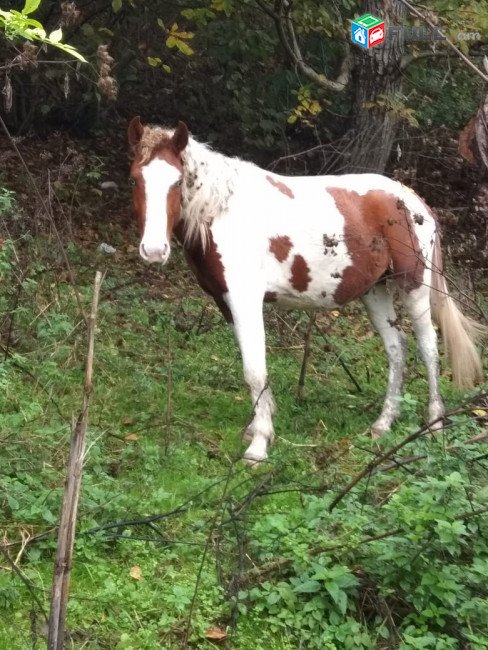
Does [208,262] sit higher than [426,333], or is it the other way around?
[208,262]

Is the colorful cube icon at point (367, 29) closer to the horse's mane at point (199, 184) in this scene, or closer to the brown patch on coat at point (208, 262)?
the horse's mane at point (199, 184)

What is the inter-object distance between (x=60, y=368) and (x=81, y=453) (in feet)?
11.9

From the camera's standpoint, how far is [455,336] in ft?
19.7

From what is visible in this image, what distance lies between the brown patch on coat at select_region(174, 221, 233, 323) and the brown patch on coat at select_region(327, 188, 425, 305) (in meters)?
0.96

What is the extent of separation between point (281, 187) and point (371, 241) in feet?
2.49

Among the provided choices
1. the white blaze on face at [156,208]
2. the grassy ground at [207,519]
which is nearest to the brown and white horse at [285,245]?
the white blaze on face at [156,208]

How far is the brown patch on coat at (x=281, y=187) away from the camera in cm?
564

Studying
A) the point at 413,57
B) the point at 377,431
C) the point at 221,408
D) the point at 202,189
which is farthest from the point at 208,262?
the point at 413,57

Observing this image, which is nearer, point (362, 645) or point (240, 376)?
point (362, 645)

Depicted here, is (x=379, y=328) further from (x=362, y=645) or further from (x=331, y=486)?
(x=362, y=645)

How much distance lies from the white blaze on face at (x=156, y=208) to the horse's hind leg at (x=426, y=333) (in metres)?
2.09

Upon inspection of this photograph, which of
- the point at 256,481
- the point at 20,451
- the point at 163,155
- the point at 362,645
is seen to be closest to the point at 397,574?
the point at 362,645

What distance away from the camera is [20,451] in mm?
4184

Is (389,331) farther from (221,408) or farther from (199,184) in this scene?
(199,184)
